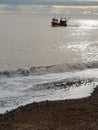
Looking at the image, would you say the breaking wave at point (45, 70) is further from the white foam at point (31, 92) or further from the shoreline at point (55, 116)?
the shoreline at point (55, 116)

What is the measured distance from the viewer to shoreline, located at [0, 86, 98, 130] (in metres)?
14.7

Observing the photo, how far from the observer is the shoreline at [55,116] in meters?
14.7

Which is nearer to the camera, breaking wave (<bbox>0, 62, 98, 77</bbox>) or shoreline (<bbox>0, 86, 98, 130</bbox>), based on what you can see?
shoreline (<bbox>0, 86, 98, 130</bbox>)

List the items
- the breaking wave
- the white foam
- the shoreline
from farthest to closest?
1. the breaking wave
2. the white foam
3. the shoreline

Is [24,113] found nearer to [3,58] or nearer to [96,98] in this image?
[96,98]

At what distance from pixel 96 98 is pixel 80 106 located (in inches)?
77.5

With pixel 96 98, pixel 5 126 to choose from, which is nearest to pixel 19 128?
→ pixel 5 126

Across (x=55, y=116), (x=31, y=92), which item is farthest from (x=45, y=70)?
(x=55, y=116)

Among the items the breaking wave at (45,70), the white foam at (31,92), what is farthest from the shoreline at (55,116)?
the breaking wave at (45,70)

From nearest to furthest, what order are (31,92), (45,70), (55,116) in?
(55,116), (31,92), (45,70)

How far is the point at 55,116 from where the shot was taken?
52.7 ft

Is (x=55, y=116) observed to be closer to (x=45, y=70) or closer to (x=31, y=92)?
(x=31, y=92)

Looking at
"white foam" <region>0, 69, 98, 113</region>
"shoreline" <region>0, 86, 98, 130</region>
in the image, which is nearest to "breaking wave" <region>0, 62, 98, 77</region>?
"white foam" <region>0, 69, 98, 113</region>

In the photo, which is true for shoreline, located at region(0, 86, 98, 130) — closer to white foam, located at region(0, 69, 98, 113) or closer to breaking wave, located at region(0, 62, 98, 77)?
white foam, located at region(0, 69, 98, 113)
